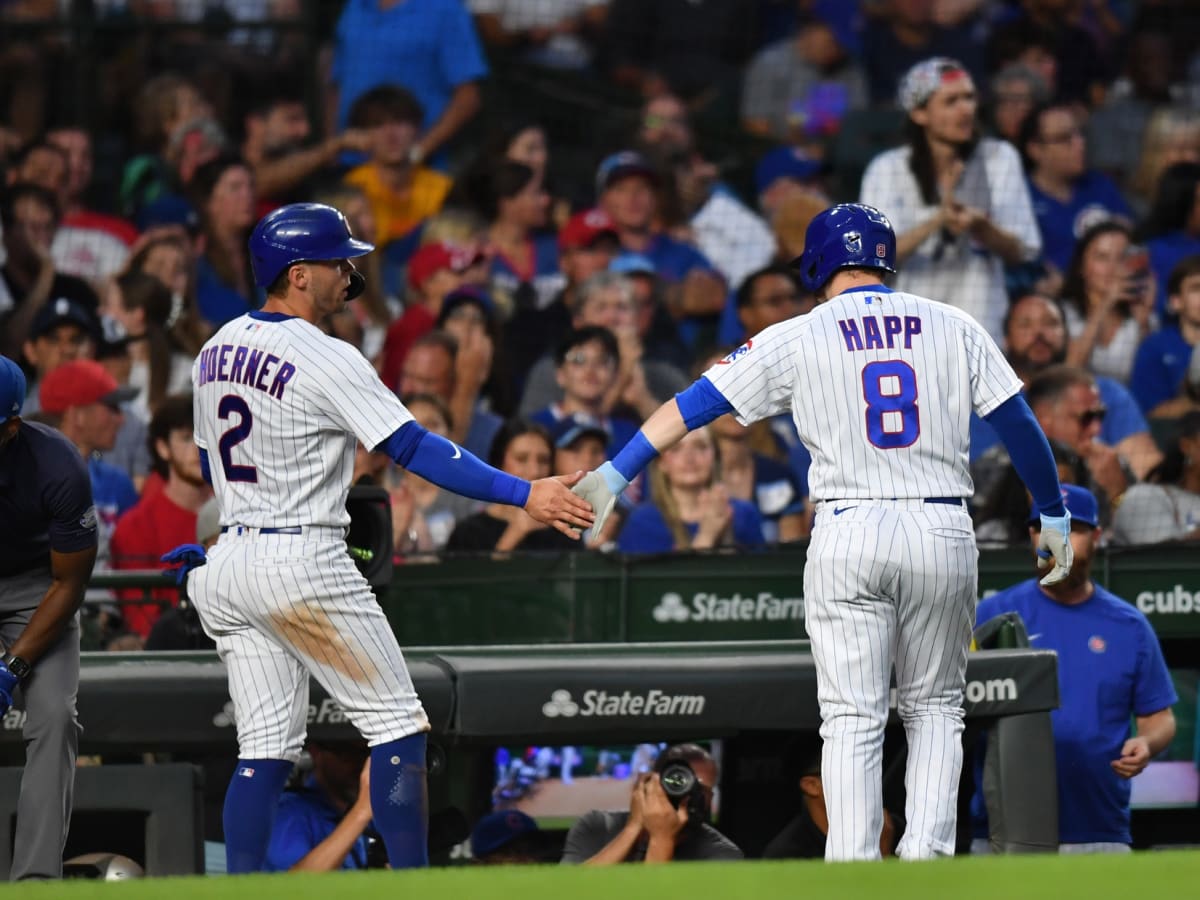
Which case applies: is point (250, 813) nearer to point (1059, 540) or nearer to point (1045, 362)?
point (1059, 540)

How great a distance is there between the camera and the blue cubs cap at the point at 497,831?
5.64 meters

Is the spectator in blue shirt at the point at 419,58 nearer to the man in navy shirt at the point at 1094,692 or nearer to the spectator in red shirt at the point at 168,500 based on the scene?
the spectator in red shirt at the point at 168,500

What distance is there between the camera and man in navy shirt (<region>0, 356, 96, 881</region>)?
482cm

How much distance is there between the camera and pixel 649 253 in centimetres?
995

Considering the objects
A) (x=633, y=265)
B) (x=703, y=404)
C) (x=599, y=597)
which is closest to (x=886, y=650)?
(x=703, y=404)

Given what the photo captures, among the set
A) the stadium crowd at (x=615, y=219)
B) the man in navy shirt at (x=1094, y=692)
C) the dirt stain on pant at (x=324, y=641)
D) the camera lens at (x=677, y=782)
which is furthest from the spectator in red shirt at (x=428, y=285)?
the dirt stain on pant at (x=324, y=641)

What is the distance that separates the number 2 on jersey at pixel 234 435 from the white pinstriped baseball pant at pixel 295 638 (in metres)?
0.14

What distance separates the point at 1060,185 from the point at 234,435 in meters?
6.38

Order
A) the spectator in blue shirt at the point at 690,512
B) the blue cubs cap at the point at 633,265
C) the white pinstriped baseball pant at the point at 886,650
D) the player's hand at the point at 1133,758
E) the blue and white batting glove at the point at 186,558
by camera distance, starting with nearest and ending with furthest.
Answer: the white pinstriped baseball pant at the point at 886,650
the blue and white batting glove at the point at 186,558
the player's hand at the point at 1133,758
the spectator in blue shirt at the point at 690,512
the blue cubs cap at the point at 633,265

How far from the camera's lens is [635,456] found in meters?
4.83

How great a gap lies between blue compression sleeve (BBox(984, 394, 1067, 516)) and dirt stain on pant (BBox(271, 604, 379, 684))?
1.65 m

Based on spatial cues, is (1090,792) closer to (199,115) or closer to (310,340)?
(310,340)

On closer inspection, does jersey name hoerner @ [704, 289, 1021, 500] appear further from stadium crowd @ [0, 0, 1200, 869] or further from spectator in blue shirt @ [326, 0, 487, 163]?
spectator in blue shirt @ [326, 0, 487, 163]

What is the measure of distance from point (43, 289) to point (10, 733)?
15.6ft
